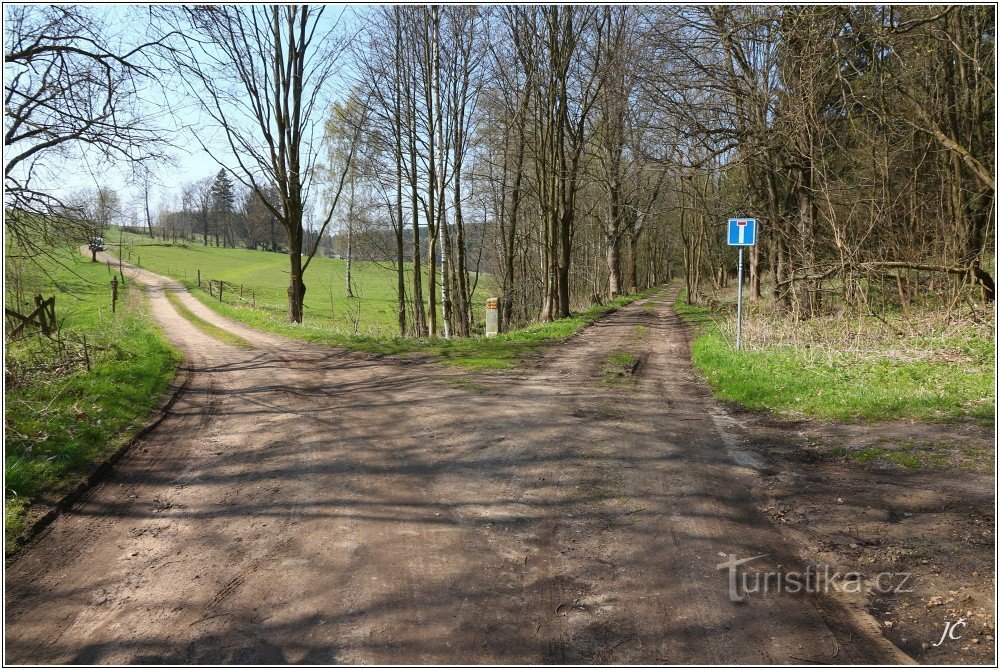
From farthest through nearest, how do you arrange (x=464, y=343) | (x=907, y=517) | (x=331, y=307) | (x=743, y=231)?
1. (x=331, y=307)
2. (x=464, y=343)
3. (x=743, y=231)
4. (x=907, y=517)

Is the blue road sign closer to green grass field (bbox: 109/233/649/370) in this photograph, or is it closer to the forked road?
green grass field (bbox: 109/233/649/370)

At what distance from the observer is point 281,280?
54.5 metres

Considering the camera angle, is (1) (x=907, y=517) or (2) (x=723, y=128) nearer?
(1) (x=907, y=517)

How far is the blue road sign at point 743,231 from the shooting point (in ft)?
40.0

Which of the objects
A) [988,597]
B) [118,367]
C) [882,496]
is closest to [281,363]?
[118,367]

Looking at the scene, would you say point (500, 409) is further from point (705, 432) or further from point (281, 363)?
point (281, 363)

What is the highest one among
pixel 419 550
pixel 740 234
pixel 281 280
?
pixel 740 234

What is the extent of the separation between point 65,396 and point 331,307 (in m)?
34.5

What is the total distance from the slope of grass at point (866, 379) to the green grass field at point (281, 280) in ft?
71.4

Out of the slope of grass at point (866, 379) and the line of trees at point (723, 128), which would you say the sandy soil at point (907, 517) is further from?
the line of trees at point (723, 128)

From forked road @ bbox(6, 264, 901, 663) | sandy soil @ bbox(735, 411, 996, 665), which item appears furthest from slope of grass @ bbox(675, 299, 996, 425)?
forked road @ bbox(6, 264, 901, 663)

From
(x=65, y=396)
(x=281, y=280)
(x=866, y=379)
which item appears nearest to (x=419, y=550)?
(x=65, y=396)

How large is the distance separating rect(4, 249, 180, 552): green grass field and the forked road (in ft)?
1.29

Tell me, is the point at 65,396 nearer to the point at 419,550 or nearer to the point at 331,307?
the point at 419,550
